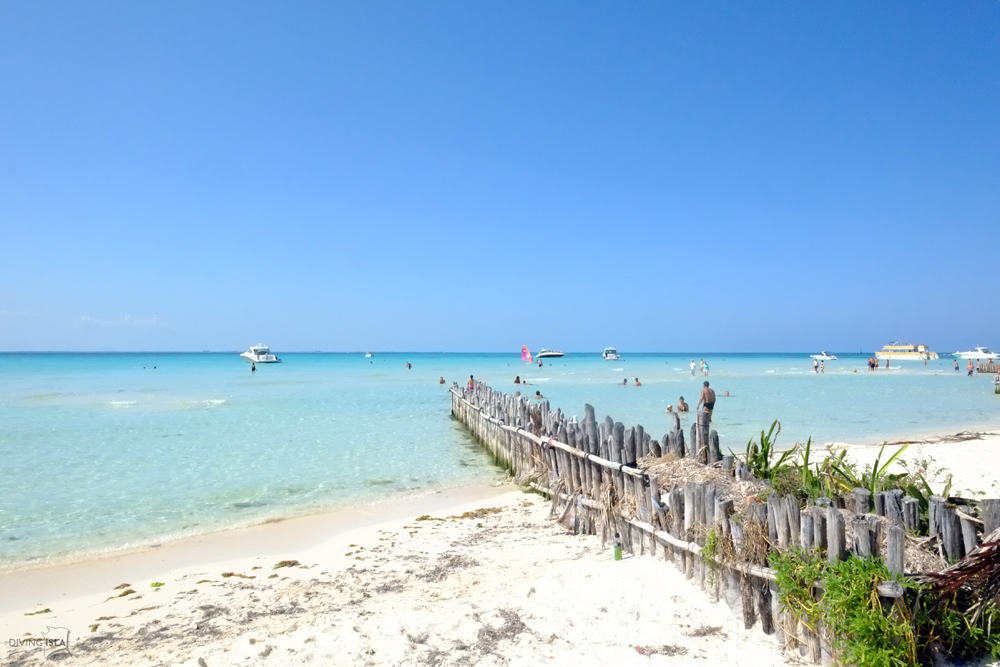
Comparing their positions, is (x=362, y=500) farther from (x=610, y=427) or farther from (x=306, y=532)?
(x=610, y=427)

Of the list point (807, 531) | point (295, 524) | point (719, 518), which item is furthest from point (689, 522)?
point (295, 524)

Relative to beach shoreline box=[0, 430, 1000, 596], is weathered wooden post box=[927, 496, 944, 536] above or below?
above

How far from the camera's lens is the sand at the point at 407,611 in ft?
14.5

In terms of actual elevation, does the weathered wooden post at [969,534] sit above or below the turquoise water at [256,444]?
above

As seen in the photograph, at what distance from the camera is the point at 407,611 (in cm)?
532

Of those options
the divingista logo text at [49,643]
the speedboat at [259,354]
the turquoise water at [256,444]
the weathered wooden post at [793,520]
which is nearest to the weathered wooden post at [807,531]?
the weathered wooden post at [793,520]

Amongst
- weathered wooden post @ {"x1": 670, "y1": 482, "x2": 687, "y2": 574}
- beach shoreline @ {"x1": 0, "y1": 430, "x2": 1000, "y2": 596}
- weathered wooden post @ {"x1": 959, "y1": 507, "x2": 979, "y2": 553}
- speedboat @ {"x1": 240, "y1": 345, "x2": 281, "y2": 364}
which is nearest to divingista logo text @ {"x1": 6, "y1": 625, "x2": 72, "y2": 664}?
beach shoreline @ {"x1": 0, "y1": 430, "x2": 1000, "y2": 596}

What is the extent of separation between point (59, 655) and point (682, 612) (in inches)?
212

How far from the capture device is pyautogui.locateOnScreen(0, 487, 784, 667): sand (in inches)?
175

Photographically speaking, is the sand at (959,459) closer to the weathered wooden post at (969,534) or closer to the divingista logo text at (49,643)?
the weathered wooden post at (969,534)

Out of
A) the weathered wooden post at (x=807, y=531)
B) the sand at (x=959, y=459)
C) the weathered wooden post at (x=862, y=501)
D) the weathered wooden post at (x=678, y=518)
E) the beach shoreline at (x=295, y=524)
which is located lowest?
the beach shoreline at (x=295, y=524)

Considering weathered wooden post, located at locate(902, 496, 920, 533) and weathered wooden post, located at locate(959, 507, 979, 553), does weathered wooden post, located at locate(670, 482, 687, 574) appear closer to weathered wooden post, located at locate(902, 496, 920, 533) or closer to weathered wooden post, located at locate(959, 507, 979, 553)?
weathered wooden post, located at locate(902, 496, 920, 533)

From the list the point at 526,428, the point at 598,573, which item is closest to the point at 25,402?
the point at 526,428

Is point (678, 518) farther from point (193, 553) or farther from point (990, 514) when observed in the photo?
point (193, 553)
